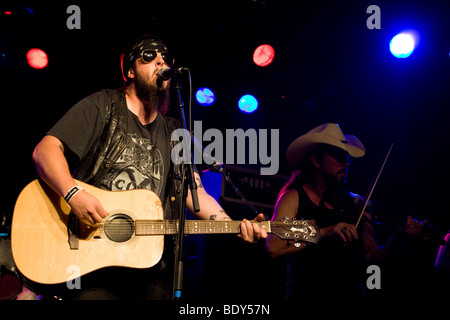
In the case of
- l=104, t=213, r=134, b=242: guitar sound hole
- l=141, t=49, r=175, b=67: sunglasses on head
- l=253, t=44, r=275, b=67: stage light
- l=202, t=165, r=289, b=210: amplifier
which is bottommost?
l=202, t=165, r=289, b=210: amplifier

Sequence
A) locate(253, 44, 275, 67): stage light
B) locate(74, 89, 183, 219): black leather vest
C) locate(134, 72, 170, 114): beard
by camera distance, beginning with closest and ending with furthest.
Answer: locate(74, 89, 183, 219): black leather vest, locate(134, 72, 170, 114): beard, locate(253, 44, 275, 67): stage light

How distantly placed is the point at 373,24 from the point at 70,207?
15.7 feet

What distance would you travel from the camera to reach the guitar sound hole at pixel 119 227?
2.57m

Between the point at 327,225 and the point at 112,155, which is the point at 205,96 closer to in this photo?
the point at 327,225

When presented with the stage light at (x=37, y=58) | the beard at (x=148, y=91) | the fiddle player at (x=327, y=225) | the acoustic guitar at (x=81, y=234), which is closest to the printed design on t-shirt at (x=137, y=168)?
the acoustic guitar at (x=81, y=234)

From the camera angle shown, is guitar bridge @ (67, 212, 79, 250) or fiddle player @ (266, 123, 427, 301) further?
fiddle player @ (266, 123, 427, 301)

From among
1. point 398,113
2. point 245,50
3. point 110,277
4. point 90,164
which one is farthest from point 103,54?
point 398,113

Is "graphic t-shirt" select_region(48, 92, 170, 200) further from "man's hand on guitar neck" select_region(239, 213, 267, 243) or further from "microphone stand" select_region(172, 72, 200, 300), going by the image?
"man's hand on guitar neck" select_region(239, 213, 267, 243)

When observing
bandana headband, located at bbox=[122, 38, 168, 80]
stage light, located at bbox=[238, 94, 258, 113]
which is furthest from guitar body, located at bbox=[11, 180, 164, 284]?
stage light, located at bbox=[238, 94, 258, 113]

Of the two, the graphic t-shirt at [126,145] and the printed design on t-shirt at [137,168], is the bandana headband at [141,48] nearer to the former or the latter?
the graphic t-shirt at [126,145]

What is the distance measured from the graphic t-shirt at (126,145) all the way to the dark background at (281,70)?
96.4 inches

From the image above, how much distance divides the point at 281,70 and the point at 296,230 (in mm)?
3620

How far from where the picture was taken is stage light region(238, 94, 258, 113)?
6145mm

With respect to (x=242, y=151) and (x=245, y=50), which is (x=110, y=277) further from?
(x=245, y=50)
